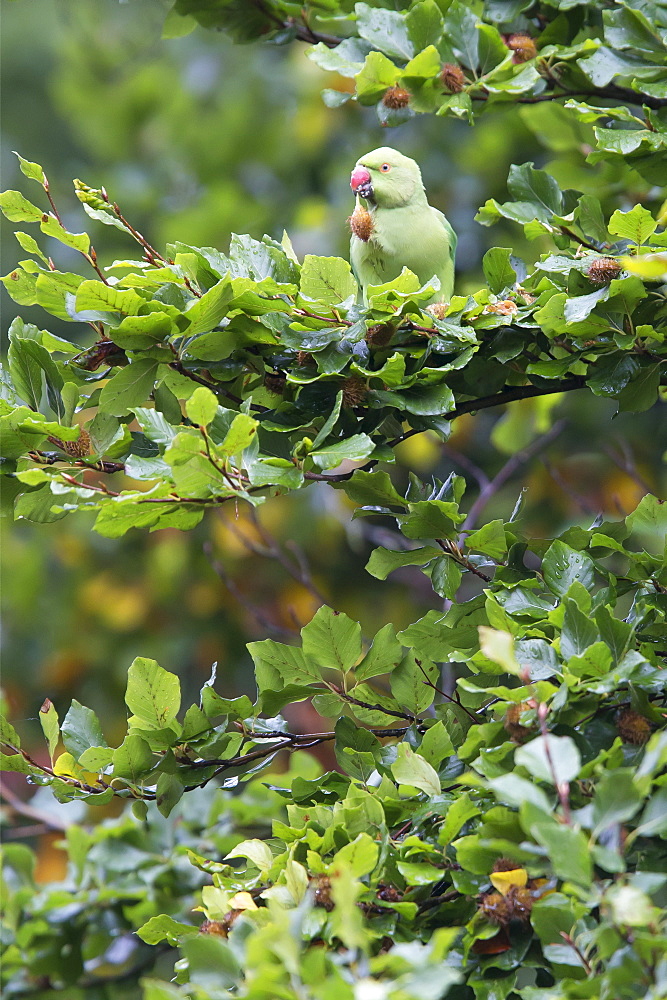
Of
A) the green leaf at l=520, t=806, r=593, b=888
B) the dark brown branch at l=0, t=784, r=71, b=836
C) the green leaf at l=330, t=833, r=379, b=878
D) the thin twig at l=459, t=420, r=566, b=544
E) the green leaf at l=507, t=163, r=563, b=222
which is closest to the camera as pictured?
the green leaf at l=520, t=806, r=593, b=888

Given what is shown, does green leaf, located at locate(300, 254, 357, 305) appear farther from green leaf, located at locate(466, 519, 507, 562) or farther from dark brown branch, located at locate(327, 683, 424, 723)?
dark brown branch, located at locate(327, 683, 424, 723)

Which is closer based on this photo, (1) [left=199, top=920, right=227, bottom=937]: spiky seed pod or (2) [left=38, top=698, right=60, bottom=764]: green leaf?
(1) [left=199, top=920, right=227, bottom=937]: spiky seed pod

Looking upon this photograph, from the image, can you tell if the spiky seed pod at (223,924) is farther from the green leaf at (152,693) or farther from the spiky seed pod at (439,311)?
the spiky seed pod at (439,311)

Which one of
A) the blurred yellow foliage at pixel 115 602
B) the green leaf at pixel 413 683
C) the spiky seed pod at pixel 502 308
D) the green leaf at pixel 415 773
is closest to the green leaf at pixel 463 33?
the spiky seed pod at pixel 502 308

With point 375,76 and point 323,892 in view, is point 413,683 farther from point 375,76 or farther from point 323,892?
point 375,76

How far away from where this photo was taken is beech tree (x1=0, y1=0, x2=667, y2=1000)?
71cm

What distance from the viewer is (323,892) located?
0.82 m

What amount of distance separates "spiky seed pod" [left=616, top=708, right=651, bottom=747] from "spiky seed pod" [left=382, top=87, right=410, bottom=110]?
758mm

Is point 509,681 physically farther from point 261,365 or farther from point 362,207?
point 362,207

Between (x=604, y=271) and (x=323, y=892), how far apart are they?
23.6 inches

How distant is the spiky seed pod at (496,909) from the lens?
0.79m

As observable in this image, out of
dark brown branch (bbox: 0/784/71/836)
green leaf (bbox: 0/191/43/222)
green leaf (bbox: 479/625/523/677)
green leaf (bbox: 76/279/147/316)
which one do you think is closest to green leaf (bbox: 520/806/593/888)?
green leaf (bbox: 479/625/523/677)

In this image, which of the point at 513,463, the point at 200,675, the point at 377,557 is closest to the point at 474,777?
the point at 377,557

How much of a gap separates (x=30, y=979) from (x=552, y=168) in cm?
122
